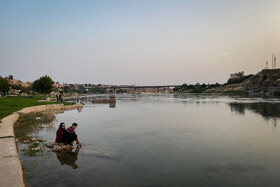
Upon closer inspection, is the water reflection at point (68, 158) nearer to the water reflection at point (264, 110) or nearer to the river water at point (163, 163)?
the river water at point (163, 163)

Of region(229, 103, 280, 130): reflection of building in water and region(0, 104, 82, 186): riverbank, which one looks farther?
region(229, 103, 280, 130): reflection of building in water

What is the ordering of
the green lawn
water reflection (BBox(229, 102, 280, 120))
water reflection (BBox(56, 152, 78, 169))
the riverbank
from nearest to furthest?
the riverbank
water reflection (BBox(56, 152, 78, 169))
the green lawn
water reflection (BBox(229, 102, 280, 120))

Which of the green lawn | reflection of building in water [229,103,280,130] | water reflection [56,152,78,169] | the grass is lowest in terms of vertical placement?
reflection of building in water [229,103,280,130]

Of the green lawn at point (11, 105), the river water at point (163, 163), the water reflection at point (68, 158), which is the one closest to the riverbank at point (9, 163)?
the river water at point (163, 163)

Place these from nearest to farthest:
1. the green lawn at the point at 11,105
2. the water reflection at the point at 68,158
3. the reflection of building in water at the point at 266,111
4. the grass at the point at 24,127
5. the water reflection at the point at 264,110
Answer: the water reflection at the point at 68,158 < the grass at the point at 24,127 < the green lawn at the point at 11,105 < the reflection of building in water at the point at 266,111 < the water reflection at the point at 264,110

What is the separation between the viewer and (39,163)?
392 inches

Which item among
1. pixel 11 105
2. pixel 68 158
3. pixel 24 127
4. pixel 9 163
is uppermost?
pixel 11 105

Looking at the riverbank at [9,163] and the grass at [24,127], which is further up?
the riverbank at [9,163]

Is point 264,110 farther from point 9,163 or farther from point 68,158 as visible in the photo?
point 9,163

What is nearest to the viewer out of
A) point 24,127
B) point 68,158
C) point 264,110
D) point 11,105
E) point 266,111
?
point 68,158

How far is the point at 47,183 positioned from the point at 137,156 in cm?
484

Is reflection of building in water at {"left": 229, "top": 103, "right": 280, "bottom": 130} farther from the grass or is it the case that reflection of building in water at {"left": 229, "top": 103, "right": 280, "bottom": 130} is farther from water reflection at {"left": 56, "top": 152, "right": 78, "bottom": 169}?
the grass

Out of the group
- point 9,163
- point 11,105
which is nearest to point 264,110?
point 9,163

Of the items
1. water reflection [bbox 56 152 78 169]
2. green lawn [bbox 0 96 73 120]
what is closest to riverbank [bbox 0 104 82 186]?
water reflection [bbox 56 152 78 169]
